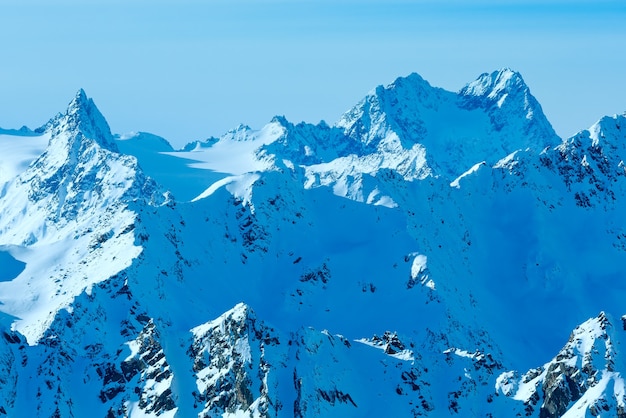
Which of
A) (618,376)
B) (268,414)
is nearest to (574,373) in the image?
(618,376)

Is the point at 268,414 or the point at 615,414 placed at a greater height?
the point at 268,414

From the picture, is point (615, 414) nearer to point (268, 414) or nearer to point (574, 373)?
point (574, 373)

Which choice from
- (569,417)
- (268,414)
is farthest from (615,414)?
(268,414)

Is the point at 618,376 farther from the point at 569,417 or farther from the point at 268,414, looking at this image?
the point at 268,414

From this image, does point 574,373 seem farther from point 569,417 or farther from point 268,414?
point 268,414

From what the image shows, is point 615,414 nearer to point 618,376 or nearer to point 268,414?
point 618,376

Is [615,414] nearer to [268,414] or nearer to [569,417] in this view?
[569,417]
